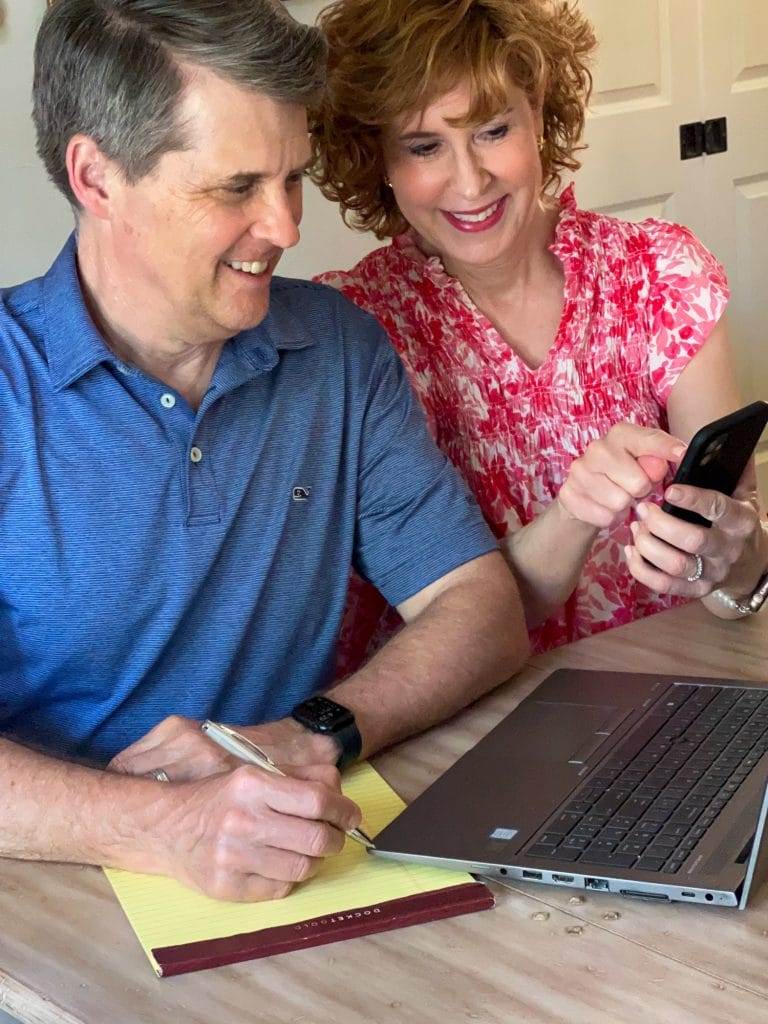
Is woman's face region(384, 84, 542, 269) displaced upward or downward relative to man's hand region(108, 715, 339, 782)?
upward

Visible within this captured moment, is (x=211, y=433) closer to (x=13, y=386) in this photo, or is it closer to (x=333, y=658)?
(x=13, y=386)

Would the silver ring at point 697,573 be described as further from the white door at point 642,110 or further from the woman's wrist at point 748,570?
the white door at point 642,110

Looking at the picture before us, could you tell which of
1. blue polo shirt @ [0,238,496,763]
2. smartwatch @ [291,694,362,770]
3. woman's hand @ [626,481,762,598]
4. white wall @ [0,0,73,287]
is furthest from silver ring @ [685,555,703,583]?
white wall @ [0,0,73,287]

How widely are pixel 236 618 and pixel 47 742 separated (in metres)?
0.23

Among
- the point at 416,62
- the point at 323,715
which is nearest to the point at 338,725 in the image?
the point at 323,715

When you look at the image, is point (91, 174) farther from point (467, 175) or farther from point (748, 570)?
point (748, 570)

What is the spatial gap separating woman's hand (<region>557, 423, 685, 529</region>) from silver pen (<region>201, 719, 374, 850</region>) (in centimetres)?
49

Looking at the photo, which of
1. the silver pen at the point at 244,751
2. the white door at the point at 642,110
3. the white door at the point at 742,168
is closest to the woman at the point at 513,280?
the silver pen at the point at 244,751

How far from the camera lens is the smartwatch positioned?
1.39 meters

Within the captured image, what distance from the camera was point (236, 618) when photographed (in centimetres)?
158

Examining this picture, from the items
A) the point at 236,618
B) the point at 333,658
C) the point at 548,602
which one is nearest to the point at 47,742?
the point at 236,618

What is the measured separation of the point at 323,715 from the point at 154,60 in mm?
648

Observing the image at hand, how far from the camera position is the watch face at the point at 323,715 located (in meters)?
1.40

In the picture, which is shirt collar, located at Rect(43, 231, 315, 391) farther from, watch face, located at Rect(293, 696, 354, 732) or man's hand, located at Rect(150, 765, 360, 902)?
man's hand, located at Rect(150, 765, 360, 902)
